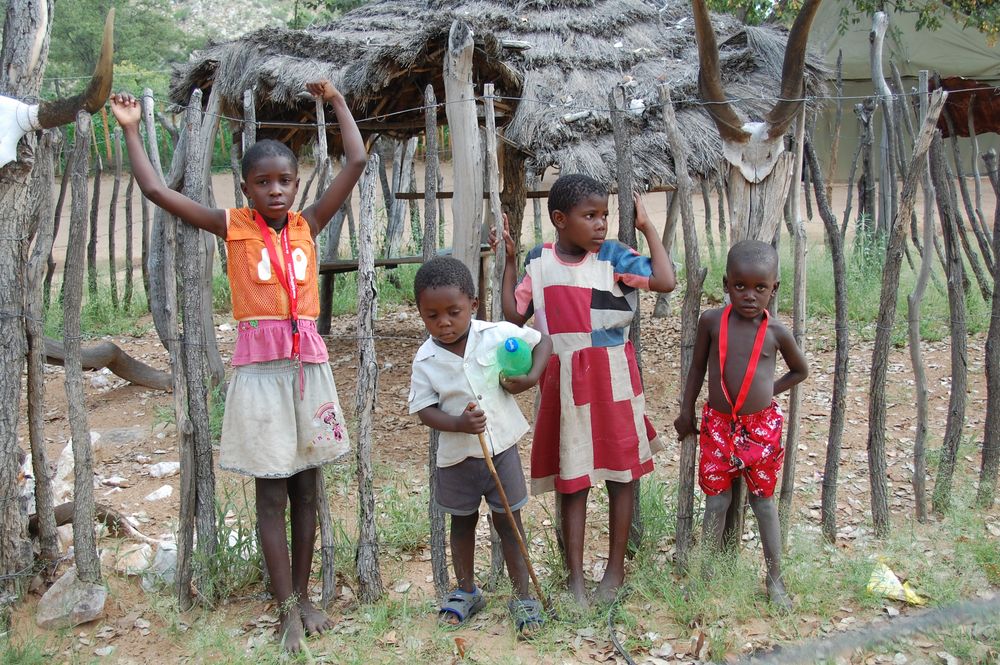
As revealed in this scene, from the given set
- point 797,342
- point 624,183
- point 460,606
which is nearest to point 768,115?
point 624,183

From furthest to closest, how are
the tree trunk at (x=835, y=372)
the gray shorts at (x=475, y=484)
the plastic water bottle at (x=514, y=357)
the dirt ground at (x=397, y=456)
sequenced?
the tree trunk at (x=835, y=372) → the dirt ground at (x=397, y=456) → the gray shorts at (x=475, y=484) → the plastic water bottle at (x=514, y=357)

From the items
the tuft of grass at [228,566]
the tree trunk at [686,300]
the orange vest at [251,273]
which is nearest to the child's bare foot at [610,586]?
the tree trunk at [686,300]

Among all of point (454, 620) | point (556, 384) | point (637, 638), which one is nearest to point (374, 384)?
point (556, 384)

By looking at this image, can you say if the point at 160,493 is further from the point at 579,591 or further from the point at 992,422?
the point at 992,422

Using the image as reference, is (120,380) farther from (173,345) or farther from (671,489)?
(671,489)

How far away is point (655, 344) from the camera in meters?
6.61

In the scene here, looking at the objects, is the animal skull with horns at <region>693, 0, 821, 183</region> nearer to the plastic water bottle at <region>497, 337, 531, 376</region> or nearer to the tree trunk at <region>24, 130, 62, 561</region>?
the plastic water bottle at <region>497, 337, 531, 376</region>

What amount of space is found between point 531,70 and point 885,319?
135 inches

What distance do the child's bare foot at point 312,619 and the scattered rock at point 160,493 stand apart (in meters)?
1.82

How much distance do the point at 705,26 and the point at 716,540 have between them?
177 centimetres

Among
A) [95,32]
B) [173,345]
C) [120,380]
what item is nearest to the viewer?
[173,345]

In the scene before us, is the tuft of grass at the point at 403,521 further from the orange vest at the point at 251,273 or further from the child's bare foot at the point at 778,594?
the child's bare foot at the point at 778,594

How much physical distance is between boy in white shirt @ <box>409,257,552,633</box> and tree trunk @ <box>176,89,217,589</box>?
0.86m

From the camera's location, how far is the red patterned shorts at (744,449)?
272cm
